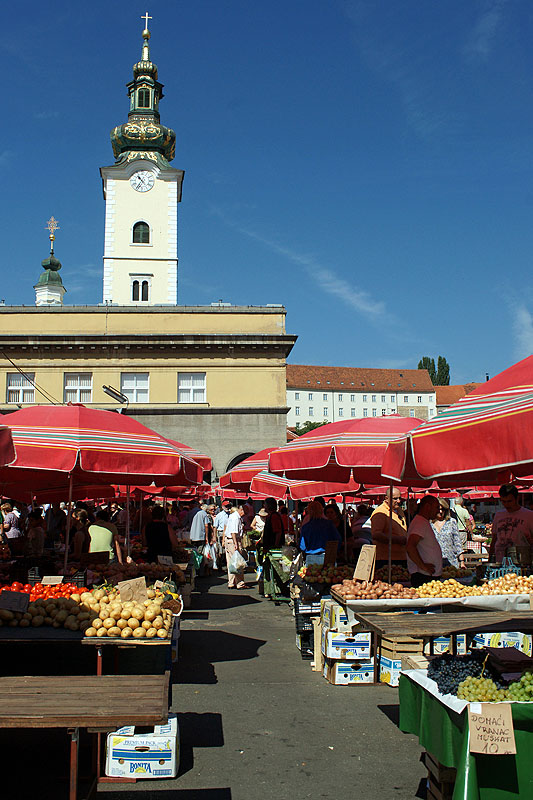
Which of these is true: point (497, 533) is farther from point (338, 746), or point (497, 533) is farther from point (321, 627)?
point (338, 746)

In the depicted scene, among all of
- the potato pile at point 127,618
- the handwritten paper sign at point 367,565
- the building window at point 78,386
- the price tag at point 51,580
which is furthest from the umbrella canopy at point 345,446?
the building window at point 78,386

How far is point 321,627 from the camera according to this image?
8680mm

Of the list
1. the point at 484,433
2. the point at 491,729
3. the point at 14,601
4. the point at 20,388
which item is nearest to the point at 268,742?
the point at 491,729

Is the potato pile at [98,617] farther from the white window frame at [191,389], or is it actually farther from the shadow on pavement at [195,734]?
the white window frame at [191,389]

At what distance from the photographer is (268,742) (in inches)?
237

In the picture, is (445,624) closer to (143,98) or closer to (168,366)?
(168,366)

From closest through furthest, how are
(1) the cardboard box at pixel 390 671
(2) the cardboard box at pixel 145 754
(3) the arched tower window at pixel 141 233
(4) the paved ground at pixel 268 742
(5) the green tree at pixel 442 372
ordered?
(4) the paved ground at pixel 268 742 → (2) the cardboard box at pixel 145 754 → (1) the cardboard box at pixel 390 671 → (3) the arched tower window at pixel 141 233 → (5) the green tree at pixel 442 372

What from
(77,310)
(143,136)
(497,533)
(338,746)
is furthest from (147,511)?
(143,136)

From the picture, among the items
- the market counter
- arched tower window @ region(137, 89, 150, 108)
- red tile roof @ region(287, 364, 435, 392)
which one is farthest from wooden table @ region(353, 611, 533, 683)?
red tile roof @ region(287, 364, 435, 392)

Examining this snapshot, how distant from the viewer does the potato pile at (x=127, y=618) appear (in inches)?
248

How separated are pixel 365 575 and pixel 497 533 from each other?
9.55ft

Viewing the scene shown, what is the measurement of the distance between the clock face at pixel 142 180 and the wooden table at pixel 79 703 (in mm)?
49442

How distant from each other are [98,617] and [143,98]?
188ft

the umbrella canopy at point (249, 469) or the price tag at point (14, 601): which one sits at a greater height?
the umbrella canopy at point (249, 469)
